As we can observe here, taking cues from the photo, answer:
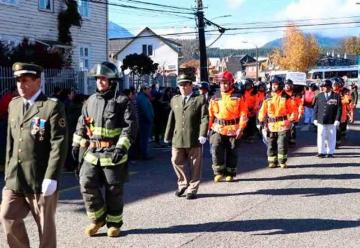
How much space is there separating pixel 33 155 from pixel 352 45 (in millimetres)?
111412

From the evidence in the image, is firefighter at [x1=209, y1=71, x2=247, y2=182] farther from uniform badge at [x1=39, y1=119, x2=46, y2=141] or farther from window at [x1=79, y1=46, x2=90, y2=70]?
window at [x1=79, y1=46, x2=90, y2=70]

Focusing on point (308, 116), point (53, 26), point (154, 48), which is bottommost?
point (308, 116)

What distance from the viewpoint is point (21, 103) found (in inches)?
200

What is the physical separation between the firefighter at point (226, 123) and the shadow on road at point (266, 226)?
2.85 m

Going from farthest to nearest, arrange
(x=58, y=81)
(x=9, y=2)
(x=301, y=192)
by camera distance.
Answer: (x=9, y=2), (x=58, y=81), (x=301, y=192)

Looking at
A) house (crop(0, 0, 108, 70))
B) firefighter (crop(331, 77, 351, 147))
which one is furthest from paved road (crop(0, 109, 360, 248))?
house (crop(0, 0, 108, 70))

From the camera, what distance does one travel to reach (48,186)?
483 centimetres

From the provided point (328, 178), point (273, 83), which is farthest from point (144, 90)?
point (328, 178)

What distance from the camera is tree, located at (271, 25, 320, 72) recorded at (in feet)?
261

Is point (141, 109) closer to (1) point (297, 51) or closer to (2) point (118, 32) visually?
(2) point (118, 32)

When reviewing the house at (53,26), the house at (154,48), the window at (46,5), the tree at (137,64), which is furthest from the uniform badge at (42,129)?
the house at (154,48)

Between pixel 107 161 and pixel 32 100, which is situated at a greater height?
pixel 32 100

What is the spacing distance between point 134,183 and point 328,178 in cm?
353

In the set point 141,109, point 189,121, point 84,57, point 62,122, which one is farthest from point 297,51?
point 62,122
